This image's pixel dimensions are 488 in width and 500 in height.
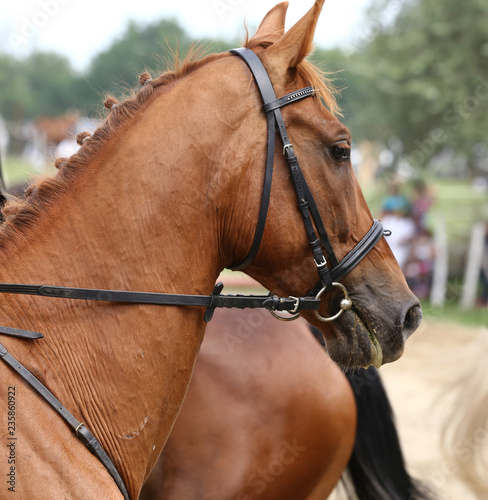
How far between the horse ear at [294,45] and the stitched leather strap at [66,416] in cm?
139

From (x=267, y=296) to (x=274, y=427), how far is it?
1087 millimetres

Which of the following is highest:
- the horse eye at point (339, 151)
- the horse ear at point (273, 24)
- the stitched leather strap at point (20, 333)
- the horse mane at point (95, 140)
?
the horse ear at point (273, 24)

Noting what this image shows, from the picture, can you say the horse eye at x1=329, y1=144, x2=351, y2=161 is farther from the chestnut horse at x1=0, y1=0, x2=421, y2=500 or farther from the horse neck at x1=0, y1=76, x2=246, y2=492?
the horse neck at x1=0, y1=76, x2=246, y2=492

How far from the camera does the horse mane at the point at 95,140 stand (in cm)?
198

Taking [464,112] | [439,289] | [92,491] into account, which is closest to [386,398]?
[92,491]

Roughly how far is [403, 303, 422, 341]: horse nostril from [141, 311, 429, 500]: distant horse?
562mm

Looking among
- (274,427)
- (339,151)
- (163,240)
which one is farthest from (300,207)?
(274,427)

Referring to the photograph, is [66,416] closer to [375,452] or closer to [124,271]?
[124,271]

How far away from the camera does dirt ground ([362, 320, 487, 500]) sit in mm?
4945

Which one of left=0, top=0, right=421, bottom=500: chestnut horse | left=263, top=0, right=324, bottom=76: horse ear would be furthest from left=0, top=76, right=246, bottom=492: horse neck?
→ left=263, top=0, right=324, bottom=76: horse ear

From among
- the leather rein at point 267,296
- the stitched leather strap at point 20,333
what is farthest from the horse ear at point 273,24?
the stitched leather strap at point 20,333

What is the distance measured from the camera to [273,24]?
2.41 m

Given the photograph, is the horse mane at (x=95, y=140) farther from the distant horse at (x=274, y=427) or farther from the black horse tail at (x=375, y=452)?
the black horse tail at (x=375, y=452)

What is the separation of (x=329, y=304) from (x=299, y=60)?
97 centimetres
